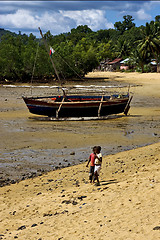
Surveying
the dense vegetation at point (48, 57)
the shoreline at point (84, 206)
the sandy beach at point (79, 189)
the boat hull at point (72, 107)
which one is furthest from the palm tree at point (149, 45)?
the shoreline at point (84, 206)

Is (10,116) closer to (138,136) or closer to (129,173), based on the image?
(138,136)

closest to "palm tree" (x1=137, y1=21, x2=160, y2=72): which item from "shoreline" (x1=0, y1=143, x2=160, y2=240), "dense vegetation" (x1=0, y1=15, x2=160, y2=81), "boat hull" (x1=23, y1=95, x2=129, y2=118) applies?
"dense vegetation" (x1=0, y1=15, x2=160, y2=81)

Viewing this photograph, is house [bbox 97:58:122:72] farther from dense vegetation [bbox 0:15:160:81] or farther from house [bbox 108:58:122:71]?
dense vegetation [bbox 0:15:160:81]

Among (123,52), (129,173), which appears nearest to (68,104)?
(129,173)

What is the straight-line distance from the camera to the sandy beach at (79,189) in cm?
693

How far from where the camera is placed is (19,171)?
12.5 metres

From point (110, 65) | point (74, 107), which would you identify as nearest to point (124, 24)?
point (110, 65)

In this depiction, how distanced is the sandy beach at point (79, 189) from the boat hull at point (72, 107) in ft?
17.6

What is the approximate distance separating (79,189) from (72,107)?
55.1 feet

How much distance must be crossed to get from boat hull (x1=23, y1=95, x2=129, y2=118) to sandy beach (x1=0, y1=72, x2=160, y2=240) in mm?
5360

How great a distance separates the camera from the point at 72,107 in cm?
2598

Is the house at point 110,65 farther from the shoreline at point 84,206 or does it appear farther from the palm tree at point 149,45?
the shoreline at point 84,206

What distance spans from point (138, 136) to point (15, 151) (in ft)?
23.4

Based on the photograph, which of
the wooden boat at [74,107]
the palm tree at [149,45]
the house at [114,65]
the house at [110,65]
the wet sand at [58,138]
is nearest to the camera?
the wet sand at [58,138]
